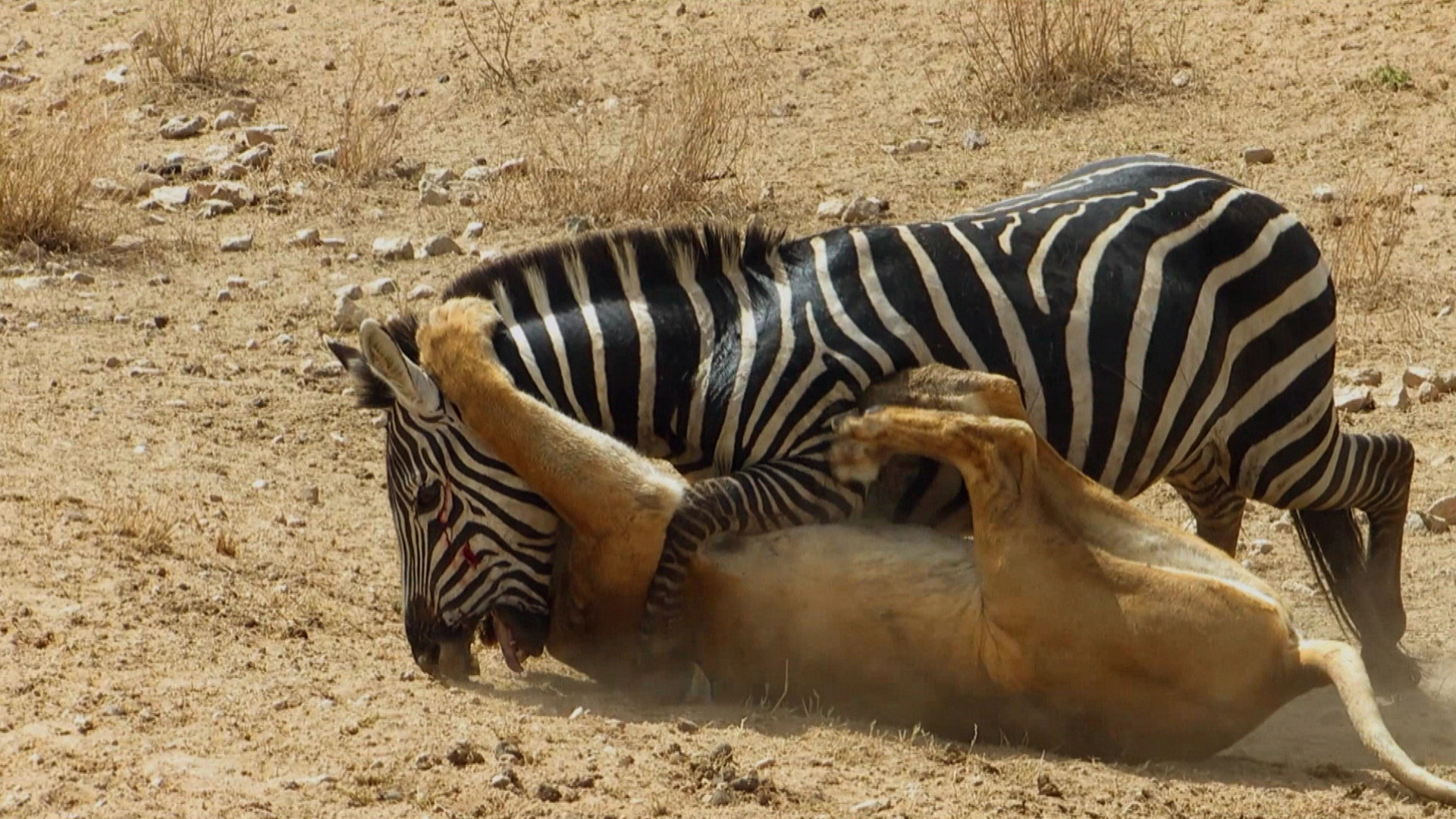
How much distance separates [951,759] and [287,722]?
6.08 ft

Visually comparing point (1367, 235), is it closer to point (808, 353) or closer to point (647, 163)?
point (647, 163)

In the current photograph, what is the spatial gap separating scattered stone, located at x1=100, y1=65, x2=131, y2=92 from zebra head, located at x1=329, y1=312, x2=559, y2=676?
9896mm

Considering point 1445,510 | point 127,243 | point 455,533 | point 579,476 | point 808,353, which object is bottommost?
point 1445,510

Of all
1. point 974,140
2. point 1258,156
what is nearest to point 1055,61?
point 974,140

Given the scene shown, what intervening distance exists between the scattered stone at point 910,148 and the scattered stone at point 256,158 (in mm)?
4272

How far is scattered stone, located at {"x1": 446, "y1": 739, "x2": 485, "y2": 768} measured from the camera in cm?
496

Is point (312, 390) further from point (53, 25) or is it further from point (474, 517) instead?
point (53, 25)

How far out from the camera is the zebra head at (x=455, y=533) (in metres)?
6.15

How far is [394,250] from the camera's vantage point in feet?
37.3

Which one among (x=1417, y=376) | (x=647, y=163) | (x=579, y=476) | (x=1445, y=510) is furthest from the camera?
(x=647, y=163)

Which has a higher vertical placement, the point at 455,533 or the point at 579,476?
the point at 579,476

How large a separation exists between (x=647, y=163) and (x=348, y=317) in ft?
7.97

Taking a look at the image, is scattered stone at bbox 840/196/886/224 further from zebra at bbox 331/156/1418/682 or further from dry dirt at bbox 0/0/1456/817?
zebra at bbox 331/156/1418/682

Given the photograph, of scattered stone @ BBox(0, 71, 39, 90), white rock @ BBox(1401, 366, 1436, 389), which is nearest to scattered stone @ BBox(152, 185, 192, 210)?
scattered stone @ BBox(0, 71, 39, 90)
